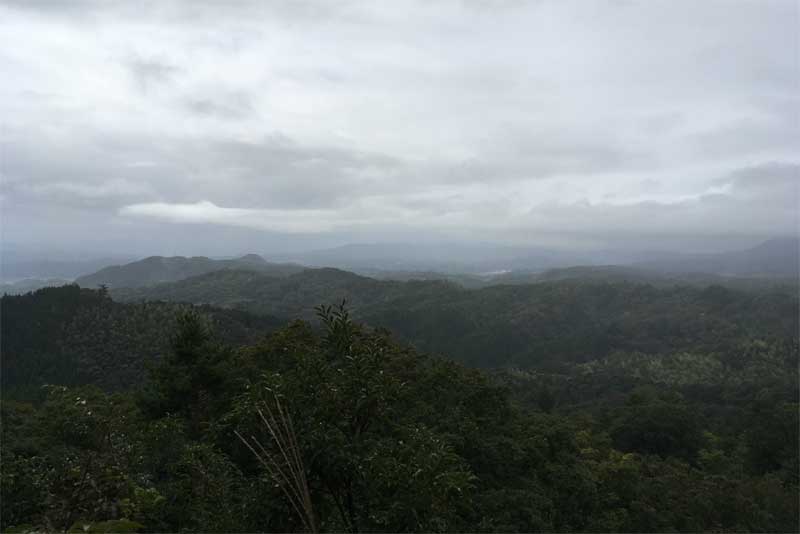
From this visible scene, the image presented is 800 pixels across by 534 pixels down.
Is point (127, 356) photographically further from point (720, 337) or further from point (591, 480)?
point (720, 337)

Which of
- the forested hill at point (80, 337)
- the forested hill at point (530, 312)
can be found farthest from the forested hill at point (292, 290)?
the forested hill at point (80, 337)

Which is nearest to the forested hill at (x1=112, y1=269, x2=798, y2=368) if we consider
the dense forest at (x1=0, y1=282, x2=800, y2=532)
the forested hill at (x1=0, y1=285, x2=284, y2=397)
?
the forested hill at (x1=0, y1=285, x2=284, y2=397)

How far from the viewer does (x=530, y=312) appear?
143875mm

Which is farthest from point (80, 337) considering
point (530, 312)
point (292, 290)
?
point (530, 312)

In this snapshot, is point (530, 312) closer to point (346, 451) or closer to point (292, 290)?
point (292, 290)

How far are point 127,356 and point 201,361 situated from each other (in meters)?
51.0

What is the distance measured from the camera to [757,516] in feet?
52.4

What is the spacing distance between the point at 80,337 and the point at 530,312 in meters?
113

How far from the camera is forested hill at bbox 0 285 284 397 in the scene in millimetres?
55312

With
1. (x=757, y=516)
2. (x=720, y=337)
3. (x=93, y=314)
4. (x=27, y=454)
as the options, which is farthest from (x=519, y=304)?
(x=27, y=454)

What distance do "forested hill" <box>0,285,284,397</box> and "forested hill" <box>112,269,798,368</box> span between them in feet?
163

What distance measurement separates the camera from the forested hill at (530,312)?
120 m

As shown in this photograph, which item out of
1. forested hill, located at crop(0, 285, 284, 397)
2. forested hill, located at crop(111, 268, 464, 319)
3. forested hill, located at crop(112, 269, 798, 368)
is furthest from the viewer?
forested hill, located at crop(111, 268, 464, 319)

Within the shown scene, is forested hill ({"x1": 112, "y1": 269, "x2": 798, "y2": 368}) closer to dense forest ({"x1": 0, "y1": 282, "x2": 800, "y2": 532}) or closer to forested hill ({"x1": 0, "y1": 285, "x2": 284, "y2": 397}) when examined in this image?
forested hill ({"x1": 0, "y1": 285, "x2": 284, "y2": 397})
